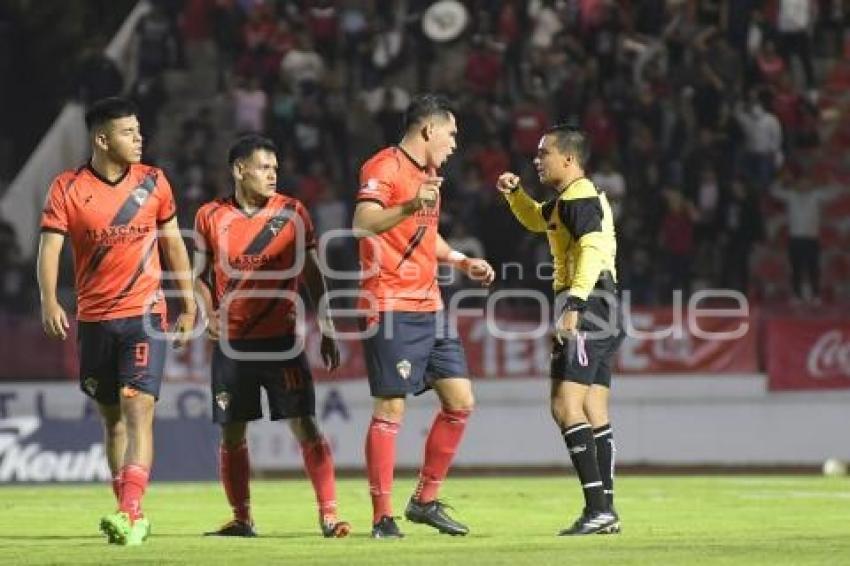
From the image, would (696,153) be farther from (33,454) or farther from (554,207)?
(554,207)

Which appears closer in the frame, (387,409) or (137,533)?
(137,533)

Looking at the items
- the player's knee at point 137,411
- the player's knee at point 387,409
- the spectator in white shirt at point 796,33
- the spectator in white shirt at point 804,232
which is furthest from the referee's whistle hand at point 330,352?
the spectator in white shirt at point 796,33

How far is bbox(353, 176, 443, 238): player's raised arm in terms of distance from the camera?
38.1 feet

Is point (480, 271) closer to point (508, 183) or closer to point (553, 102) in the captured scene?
point (508, 183)

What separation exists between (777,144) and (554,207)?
14.7 m

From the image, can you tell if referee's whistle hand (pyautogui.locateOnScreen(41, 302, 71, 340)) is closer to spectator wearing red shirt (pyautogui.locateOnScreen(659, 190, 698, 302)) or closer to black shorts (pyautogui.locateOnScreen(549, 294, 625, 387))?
black shorts (pyautogui.locateOnScreen(549, 294, 625, 387))

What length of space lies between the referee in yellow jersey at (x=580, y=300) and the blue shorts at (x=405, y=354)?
677 mm

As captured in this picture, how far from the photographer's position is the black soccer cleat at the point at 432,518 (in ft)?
41.2

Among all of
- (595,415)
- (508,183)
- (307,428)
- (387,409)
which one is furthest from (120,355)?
(595,415)

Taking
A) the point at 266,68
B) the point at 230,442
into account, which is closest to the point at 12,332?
the point at 266,68

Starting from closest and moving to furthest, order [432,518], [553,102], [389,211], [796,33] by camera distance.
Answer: [389,211]
[432,518]
[553,102]
[796,33]

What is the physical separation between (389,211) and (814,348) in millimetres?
13019

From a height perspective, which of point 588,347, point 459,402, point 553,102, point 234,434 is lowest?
point 234,434

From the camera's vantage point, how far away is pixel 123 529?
38.3ft
